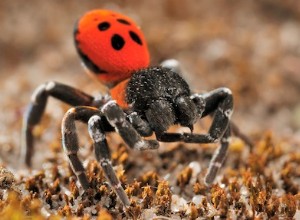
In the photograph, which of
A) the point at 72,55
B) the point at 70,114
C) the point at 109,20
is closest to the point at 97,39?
the point at 109,20

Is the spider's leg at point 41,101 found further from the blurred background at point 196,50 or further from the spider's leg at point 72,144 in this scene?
the spider's leg at point 72,144

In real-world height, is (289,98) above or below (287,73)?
below

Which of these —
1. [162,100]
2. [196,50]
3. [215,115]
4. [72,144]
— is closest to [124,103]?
[162,100]

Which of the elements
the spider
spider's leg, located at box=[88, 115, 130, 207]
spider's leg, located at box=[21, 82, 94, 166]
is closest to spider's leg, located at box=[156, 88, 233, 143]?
the spider

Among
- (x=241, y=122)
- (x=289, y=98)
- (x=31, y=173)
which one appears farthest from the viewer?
(x=289, y=98)

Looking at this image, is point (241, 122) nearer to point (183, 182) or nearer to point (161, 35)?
point (161, 35)

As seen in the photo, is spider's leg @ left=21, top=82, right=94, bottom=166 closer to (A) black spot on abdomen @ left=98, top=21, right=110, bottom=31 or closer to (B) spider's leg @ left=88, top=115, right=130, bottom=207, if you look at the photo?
(A) black spot on abdomen @ left=98, top=21, right=110, bottom=31

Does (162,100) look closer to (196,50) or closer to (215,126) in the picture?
(215,126)
